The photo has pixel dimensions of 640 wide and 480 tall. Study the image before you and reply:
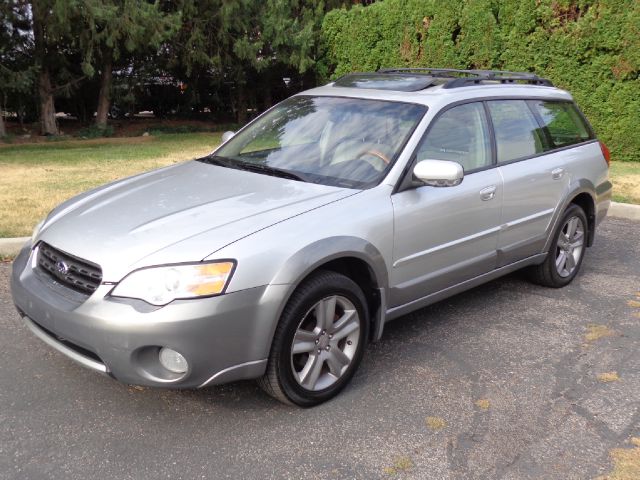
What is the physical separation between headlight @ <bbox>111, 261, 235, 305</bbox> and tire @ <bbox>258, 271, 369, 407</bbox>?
42 cm

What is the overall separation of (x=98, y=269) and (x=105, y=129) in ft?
52.6

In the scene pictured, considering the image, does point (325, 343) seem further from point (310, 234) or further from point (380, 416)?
point (310, 234)

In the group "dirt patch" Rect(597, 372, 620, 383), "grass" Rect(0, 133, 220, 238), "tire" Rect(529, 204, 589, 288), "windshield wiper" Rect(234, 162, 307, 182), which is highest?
"windshield wiper" Rect(234, 162, 307, 182)

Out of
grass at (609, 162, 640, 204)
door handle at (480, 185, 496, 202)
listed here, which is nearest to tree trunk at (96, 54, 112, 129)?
grass at (609, 162, 640, 204)

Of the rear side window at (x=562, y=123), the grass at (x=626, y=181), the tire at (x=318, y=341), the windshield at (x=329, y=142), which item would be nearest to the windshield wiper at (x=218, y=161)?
the windshield at (x=329, y=142)

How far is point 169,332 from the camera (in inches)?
112

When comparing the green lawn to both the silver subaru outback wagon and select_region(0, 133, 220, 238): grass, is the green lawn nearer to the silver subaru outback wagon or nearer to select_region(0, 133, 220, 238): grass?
select_region(0, 133, 220, 238): grass

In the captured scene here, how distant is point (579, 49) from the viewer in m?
11.7

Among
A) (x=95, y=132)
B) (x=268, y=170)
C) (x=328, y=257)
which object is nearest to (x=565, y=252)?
(x=268, y=170)

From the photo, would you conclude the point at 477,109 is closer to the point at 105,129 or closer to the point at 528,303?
the point at 528,303

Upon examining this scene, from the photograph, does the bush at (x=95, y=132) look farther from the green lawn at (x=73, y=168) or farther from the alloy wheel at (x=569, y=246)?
the alloy wheel at (x=569, y=246)

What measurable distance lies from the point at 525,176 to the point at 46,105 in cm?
1556

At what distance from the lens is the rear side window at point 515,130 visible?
4.59m

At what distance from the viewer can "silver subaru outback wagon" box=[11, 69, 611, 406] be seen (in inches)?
116
